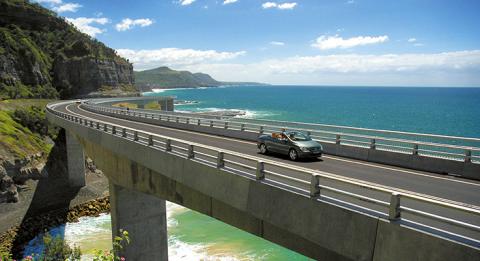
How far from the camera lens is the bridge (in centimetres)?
744

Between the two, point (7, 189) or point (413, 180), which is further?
point (7, 189)

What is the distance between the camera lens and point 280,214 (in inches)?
390

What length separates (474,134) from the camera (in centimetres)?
8656

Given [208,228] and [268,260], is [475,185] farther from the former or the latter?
→ [208,228]

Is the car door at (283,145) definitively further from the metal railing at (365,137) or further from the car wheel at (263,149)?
the metal railing at (365,137)

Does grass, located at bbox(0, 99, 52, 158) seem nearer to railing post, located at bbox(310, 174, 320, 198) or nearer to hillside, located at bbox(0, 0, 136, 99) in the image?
hillside, located at bbox(0, 0, 136, 99)

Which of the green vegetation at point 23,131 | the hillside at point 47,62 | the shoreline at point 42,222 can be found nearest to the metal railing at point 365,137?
the green vegetation at point 23,131

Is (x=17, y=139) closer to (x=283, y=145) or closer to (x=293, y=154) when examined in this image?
(x=283, y=145)

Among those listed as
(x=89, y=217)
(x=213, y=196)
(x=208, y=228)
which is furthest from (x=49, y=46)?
(x=213, y=196)

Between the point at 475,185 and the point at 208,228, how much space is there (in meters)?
24.3

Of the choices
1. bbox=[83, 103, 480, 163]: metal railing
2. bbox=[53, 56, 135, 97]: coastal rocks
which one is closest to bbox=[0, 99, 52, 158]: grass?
bbox=[83, 103, 480, 163]: metal railing

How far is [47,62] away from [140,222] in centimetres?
10495

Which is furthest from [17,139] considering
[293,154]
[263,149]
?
[293,154]

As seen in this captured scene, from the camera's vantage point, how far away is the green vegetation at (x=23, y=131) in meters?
42.5
